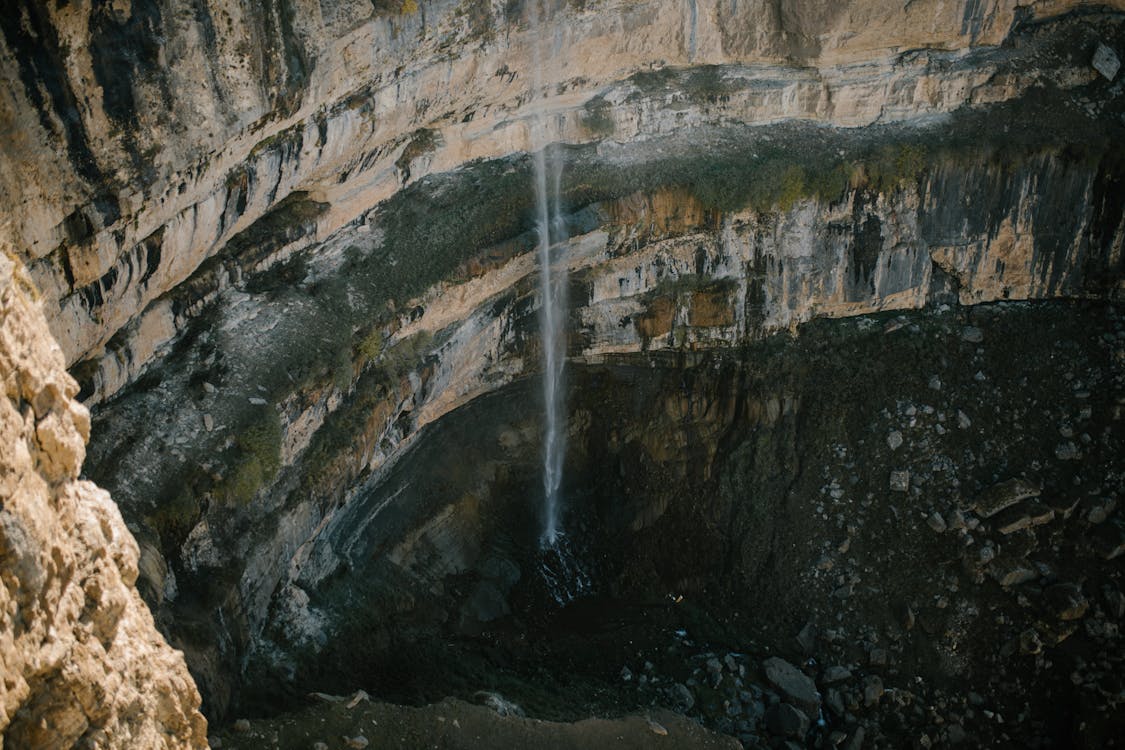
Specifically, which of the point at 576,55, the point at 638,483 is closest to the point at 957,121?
the point at 576,55

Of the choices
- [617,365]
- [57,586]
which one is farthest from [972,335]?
[57,586]

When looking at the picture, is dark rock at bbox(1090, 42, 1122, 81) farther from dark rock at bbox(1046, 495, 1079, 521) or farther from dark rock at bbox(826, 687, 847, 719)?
dark rock at bbox(826, 687, 847, 719)

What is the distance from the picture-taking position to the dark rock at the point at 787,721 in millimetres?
16734

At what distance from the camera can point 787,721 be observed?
16.8 m

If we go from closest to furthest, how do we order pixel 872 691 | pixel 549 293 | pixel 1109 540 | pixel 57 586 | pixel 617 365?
pixel 57 586 < pixel 872 691 < pixel 1109 540 < pixel 549 293 < pixel 617 365

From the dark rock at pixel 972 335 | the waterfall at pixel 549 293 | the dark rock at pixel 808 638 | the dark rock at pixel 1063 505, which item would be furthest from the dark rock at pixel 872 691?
the dark rock at pixel 972 335

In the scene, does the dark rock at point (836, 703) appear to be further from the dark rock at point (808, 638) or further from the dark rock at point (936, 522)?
the dark rock at point (936, 522)

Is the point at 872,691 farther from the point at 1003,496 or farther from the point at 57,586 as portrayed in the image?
the point at 57,586

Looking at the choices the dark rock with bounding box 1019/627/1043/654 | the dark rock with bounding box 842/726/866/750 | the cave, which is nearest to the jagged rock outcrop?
the cave

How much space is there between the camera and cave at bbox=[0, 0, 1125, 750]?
43.3 ft

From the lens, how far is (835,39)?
19.0 meters

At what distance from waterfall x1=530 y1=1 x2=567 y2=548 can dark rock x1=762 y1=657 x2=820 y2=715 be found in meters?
4.92

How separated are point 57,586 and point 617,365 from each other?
1521 centimetres

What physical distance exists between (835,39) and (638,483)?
8971 mm
